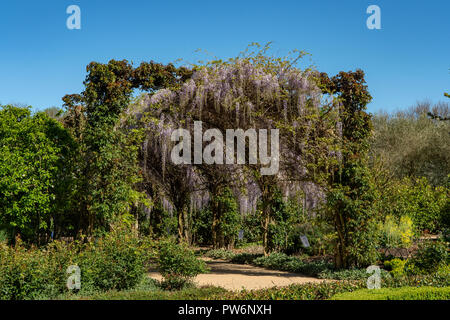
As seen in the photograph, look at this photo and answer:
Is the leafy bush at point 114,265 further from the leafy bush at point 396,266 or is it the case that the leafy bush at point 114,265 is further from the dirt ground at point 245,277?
the leafy bush at point 396,266

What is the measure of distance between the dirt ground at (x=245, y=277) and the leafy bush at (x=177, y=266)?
589 millimetres

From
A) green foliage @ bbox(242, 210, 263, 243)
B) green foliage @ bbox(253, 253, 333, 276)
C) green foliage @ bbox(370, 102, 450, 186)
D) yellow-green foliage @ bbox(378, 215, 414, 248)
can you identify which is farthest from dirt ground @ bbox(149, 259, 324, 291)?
green foliage @ bbox(370, 102, 450, 186)

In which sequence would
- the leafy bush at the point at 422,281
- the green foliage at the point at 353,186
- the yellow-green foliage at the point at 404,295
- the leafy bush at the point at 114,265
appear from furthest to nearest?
the green foliage at the point at 353,186 < the leafy bush at the point at 114,265 < the leafy bush at the point at 422,281 < the yellow-green foliage at the point at 404,295

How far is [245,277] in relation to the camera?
9.17m

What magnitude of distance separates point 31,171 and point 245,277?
558 cm

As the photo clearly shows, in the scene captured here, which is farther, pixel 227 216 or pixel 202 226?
pixel 202 226

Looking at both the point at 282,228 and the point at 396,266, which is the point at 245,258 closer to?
the point at 282,228

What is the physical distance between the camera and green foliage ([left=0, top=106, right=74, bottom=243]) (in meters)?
10.0

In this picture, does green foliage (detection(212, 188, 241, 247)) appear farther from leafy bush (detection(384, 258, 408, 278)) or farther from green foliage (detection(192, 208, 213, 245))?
leafy bush (detection(384, 258, 408, 278))

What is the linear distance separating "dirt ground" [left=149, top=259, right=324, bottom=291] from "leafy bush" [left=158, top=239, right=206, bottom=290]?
589 millimetres

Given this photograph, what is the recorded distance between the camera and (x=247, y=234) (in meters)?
15.5

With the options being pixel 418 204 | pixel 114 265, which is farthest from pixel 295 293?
pixel 418 204

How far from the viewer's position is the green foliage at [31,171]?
1002 centimetres

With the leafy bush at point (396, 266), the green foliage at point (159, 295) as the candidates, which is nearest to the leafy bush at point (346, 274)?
the leafy bush at point (396, 266)
